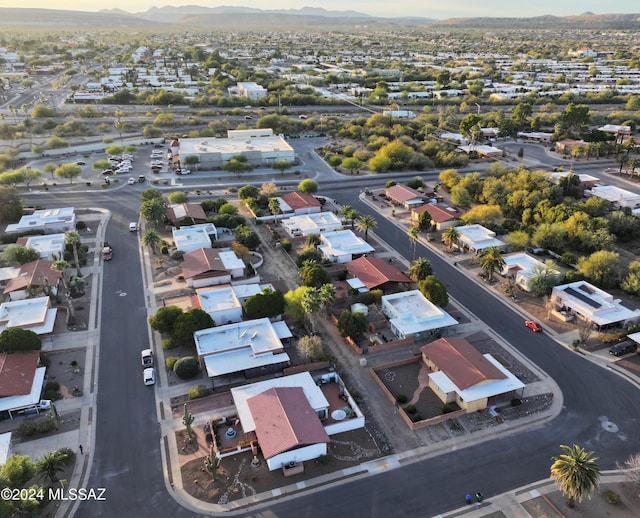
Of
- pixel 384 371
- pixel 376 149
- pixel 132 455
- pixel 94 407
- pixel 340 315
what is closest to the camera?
pixel 132 455

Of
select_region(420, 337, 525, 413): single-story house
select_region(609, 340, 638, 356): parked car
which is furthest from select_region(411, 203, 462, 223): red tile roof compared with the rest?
select_region(420, 337, 525, 413): single-story house

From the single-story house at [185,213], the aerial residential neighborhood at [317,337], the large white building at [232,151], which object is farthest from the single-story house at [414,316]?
the large white building at [232,151]

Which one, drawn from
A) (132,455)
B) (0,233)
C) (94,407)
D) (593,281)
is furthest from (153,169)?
(593,281)

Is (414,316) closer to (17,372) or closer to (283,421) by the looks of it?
(283,421)

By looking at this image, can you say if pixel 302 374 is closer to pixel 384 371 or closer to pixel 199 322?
pixel 384 371

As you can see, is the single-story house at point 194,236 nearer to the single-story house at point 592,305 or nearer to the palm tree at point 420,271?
the palm tree at point 420,271

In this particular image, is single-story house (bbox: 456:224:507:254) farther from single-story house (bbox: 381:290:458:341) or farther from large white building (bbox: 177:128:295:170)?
large white building (bbox: 177:128:295:170)
